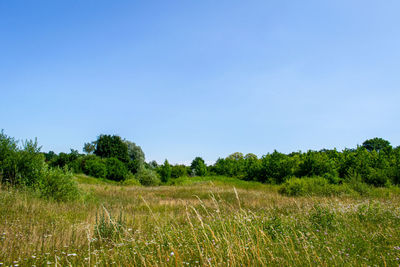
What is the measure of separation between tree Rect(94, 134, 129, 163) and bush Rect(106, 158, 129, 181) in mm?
7012

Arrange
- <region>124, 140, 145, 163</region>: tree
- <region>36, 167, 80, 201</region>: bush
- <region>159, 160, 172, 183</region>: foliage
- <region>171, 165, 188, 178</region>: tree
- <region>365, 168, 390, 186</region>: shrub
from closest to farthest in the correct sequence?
<region>36, 167, 80, 201</region>: bush < <region>365, 168, 390, 186</region>: shrub < <region>159, 160, 172, 183</region>: foliage < <region>171, 165, 188, 178</region>: tree < <region>124, 140, 145, 163</region>: tree

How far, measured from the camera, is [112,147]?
45.7 metres

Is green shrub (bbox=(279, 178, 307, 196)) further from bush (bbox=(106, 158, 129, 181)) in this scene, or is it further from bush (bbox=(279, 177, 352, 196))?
bush (bbox=(106, 158, 129, 181))

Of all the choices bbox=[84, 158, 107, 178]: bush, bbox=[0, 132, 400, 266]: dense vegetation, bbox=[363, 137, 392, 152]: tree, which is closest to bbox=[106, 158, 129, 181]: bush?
bbox=[84, 158, 107, 178]: bush

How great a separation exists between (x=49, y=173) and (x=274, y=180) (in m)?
22.7

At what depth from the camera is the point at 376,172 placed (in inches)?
743

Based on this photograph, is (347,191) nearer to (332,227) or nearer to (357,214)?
(357,214)

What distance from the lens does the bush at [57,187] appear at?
34.3 feet

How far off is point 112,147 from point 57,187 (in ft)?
119

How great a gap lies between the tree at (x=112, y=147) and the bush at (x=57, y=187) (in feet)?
→ 115

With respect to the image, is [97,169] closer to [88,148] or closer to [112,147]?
[112,147]

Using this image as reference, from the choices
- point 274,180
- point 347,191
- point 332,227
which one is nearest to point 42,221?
point 332,227

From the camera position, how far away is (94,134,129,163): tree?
4556 cm

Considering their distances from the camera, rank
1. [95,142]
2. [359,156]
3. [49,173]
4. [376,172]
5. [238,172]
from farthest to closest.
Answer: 1. [95,142]
2. [238,172]
3. [359,156]
4. [376,172]
5. [49,173]
